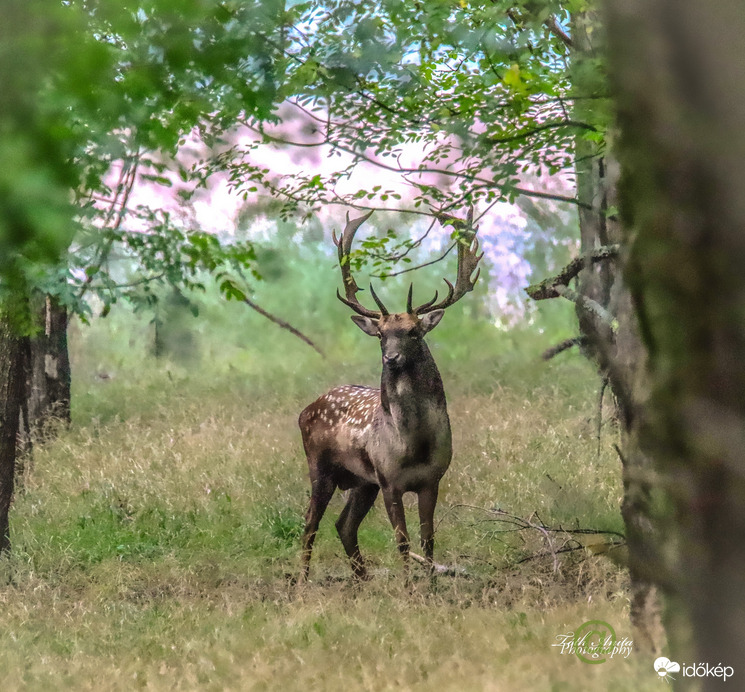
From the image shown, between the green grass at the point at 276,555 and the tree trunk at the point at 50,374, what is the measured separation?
0.54 meters

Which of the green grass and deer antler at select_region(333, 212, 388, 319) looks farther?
deer antler at select_region(333, 212, 388, 319)

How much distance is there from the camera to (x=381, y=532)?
836 centimetres

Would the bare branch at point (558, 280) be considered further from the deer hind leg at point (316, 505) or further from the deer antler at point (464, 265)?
the deer hind leg at point (316, 505)

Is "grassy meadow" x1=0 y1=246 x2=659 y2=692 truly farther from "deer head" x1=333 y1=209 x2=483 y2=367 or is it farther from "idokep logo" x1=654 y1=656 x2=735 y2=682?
"deer head" x1=333 y1=209 x2=483 y2=367

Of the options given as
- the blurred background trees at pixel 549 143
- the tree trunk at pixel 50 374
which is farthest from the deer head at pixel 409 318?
the tree trunk at pixel 50 374

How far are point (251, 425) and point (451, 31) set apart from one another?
6.73 m

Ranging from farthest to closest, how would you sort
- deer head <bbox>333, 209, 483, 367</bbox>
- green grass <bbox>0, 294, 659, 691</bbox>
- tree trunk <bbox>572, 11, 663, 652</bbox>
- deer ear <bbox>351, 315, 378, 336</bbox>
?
deer ear <bbox>351, 315, 378, 336</bbox> → deer head <bbox>333, 209, 483, 367</bbox> → green grass <bbox>0, 294, 659, 691</bbox> → tree trunk <bbox>572, 11, 663, 652</bbox>

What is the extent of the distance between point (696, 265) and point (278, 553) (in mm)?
6330

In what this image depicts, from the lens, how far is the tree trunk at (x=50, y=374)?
42.0 ft

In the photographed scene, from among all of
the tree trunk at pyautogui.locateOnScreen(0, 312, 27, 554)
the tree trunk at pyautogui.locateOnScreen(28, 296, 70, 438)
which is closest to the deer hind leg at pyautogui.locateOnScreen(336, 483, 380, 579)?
the tree trunk at pyautogui.locateOnScreen(0, 312, 27, 554)

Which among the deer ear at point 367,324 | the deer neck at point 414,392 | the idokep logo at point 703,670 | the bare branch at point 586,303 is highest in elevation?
the bare branch at point 586,303

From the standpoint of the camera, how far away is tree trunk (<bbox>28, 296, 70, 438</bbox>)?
12.8 meters

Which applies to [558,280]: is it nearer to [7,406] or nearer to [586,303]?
[586,303]

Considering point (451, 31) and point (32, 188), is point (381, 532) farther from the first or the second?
point (32, 188)
